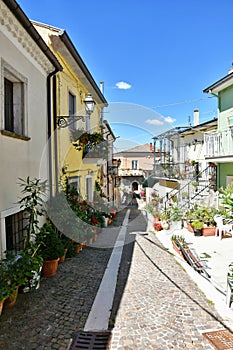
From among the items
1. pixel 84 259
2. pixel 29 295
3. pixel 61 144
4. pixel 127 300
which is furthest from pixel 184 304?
pixel 61 144

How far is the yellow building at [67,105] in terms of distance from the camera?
7.88 meters

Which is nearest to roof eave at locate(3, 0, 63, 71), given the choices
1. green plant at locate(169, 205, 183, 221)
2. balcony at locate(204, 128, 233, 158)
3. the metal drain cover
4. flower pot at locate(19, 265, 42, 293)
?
flower pot at locate(19, 265, 42, 293)

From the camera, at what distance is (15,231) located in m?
5.98

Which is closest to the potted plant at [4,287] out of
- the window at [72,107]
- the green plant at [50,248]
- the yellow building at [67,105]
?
the green plant at [50,248]

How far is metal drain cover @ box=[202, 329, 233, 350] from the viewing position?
12.2ft

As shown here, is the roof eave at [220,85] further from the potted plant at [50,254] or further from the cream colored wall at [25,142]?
the potted plant at [50,254]

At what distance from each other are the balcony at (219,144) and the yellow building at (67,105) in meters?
6.66

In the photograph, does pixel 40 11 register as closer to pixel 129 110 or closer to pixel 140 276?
pixel 129 110

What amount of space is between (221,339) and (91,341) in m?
1.97

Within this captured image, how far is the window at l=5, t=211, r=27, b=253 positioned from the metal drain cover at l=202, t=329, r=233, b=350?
4136 millimetres

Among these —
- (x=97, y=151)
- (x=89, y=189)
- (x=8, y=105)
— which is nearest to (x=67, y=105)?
(x=97, y=151)

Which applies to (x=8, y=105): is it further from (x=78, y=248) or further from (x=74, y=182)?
(x=74, y=182)

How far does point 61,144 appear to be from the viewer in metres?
8.89

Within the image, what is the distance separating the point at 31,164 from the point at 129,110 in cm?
714
